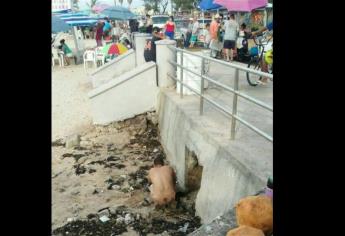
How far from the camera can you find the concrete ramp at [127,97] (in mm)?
9250

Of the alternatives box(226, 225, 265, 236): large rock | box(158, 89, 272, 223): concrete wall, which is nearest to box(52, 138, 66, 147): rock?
box(158, 89, 272, 223): concrete wall

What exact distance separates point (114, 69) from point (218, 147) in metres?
9.28

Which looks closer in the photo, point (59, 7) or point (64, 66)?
point (64, 66)

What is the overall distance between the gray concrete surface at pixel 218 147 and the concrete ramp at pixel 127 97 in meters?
1.23

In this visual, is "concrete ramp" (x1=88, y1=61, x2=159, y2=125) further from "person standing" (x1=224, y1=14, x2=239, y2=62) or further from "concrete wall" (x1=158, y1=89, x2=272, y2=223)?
"person standing" (x1=224, y1=14, x2=239, y2=62)

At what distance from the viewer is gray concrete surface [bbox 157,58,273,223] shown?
13.8ft

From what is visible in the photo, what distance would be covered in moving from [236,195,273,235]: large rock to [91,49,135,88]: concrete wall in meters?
A: 11.1

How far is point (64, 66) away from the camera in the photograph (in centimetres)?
1994

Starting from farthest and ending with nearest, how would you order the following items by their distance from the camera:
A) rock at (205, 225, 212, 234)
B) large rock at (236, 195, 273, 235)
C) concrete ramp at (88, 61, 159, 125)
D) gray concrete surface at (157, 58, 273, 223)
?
concrete ramp at (88, 61, 159, 125)
gray concrete surface at (157, 58, 273, 223)
rock at (205, 225, 212, 234)
large rock at (236, 195, 273, 235)

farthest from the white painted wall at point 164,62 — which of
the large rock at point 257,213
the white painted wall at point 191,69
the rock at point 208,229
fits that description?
the large rock at point 257,213

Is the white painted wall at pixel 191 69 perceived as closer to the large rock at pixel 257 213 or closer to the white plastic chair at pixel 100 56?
the large rock at pixel 257 213
